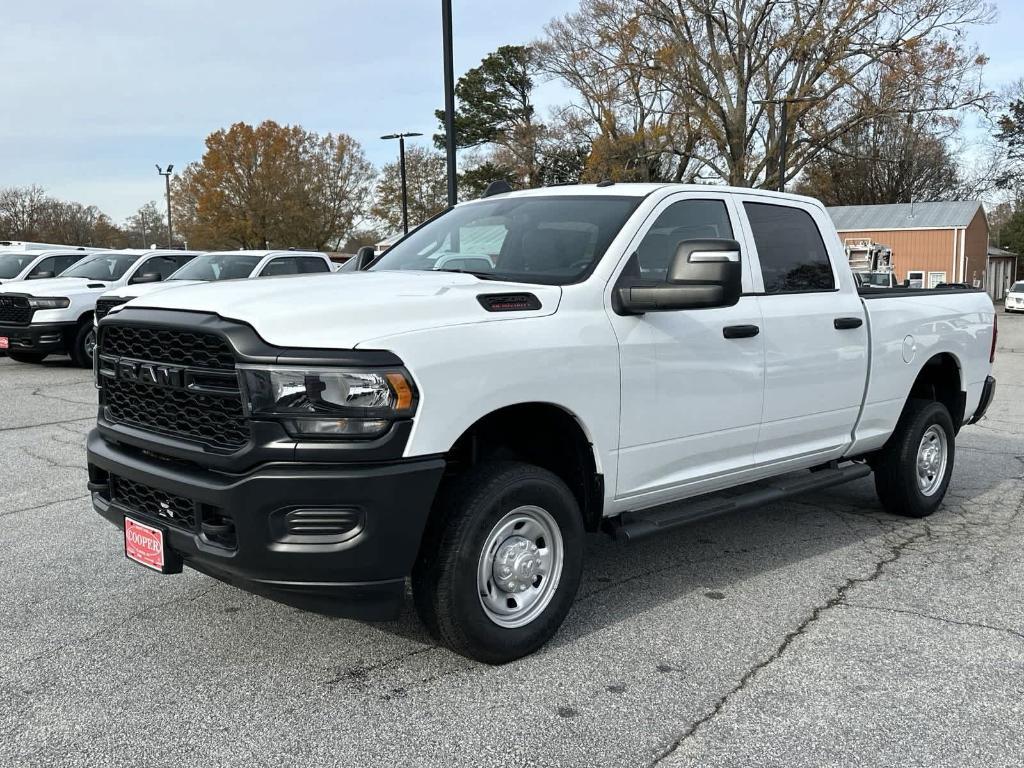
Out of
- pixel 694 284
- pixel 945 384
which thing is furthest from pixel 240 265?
pixel 694 284

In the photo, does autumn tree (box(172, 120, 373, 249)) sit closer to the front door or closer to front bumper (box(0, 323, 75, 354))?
front bumper (box(0, 323, 75, 354))

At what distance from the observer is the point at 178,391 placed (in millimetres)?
3619

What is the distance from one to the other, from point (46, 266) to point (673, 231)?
16.3m

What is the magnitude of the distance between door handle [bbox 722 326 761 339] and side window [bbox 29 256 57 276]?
624 inches

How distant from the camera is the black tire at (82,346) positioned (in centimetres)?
1460

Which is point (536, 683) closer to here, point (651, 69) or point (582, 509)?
point (582, 509)

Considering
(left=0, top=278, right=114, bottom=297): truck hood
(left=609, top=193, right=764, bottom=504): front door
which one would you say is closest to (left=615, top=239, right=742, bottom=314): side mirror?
(left=609, top=193, right=764, bottom=504): front door

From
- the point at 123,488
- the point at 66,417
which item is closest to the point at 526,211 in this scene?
the point at 123,488

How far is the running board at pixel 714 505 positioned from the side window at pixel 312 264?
1093 centimetres

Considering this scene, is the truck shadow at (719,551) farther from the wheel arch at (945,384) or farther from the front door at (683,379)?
the wheel arch at (945,384)

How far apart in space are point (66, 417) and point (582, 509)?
755 centimetres

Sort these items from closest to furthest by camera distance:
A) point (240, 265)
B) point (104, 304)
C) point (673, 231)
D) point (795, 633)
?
point (795, 633), point (673, 231), point (104, 304), point (240, 265)

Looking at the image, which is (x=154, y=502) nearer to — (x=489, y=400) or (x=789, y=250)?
(x=489, y=400)

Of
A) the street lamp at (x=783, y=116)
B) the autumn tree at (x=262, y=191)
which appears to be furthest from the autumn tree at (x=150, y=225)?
the street lamp at (x=783, y=116)
